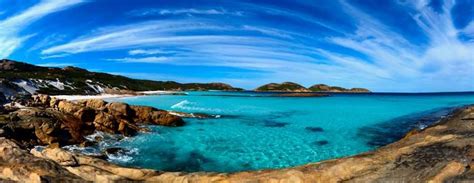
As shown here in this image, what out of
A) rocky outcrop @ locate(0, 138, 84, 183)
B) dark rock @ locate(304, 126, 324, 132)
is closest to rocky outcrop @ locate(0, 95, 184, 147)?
rocky outcrop @ locate(0, 138, 84, 183)

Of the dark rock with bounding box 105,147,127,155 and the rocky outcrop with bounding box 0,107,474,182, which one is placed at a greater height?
the rocky outcrop with bounding box 0,107,474,182

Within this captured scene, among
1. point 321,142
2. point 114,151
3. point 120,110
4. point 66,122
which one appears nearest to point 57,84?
point 120,110

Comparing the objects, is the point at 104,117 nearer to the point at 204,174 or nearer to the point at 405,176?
the point at 204,174

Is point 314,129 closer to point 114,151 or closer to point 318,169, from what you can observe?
point 114,151

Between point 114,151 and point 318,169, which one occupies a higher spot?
point 318,169

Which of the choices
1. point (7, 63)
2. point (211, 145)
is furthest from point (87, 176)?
point (7, 63)

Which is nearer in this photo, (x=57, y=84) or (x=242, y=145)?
(x=242, y=145)

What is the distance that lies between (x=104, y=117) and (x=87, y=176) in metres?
16.8

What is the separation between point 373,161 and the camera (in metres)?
7.94

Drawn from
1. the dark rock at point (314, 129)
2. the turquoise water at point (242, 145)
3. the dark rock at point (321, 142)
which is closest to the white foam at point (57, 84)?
the turquoise water at point (242, 145)

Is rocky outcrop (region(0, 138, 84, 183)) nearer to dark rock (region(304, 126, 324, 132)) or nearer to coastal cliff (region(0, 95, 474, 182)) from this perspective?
coastal cliff (region(0, 95, 474, 182))

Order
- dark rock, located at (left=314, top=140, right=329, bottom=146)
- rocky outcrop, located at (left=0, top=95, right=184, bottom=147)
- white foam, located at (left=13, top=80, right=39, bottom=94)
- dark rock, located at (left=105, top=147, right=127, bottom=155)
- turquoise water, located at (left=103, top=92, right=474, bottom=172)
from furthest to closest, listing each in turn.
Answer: white foam, located at (left=13, top=80, right=39, bottom=94), dark rock, located at (left=314, top=140, right=329, bottom=146), rocky outcrop, located at (left=0, top=95, right=184, bottom=147), dark rock, located at (left=105, top=147, right=127, bottom=155), turquoise water, located at (left=103, top=92, right=474, bottom=172)

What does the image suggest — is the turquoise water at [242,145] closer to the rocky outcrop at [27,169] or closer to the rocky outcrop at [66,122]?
the rocky outcrop at [66,122]

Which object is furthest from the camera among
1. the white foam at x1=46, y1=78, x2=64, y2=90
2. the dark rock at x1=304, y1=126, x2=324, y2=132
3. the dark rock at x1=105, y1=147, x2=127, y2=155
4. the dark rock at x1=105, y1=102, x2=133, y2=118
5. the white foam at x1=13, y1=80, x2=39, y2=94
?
the white foam at x1=46, y1=78, x2=64, y2=90
